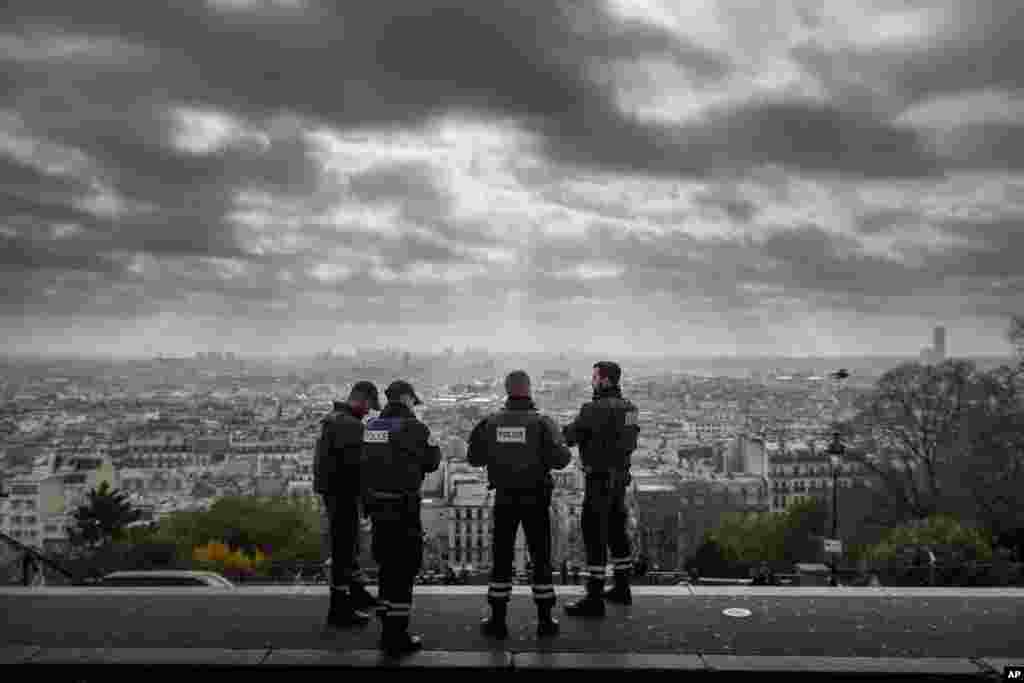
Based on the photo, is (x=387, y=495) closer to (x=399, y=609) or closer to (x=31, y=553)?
(x=399, y=609)

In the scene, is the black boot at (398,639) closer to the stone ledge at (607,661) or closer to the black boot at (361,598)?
the stone ledge at (607,661)

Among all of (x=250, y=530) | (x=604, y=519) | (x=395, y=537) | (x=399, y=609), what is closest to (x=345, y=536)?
(x=395, y=537)

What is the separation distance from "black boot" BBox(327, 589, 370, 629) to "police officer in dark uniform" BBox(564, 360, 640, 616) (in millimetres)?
2085

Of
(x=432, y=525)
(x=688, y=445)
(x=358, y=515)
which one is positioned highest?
(x=358, y=515)

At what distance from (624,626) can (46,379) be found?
3906 inches

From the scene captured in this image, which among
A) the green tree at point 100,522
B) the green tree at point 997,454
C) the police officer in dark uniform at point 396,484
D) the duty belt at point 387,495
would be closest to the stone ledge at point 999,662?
the police officer in dark uniform at point 396,484

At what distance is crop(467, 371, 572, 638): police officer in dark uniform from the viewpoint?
763 cm

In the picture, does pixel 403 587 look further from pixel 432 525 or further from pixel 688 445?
pixel 688 445

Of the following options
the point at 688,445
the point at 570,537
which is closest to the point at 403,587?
the point at 570,537

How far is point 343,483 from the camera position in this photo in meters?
8.22

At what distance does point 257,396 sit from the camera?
121 m

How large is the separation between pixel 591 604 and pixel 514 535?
101 centimetres

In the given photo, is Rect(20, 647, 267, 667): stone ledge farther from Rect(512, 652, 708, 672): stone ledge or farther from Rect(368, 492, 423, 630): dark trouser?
Rect(512, 652, 708, 672): stone ledge

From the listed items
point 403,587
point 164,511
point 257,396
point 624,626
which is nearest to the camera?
point 403,587
